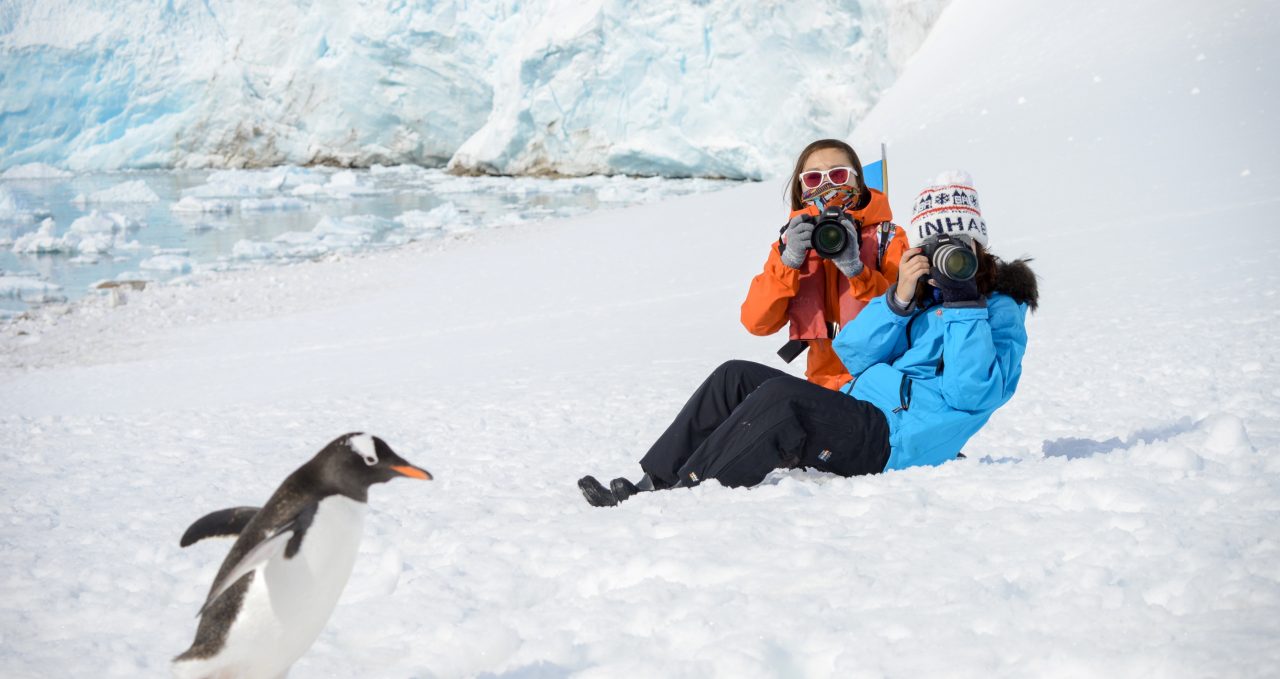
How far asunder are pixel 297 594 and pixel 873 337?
4.63ft

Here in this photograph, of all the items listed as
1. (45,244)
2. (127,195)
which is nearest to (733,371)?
(45,244)

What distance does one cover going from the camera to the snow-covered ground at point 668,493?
152 centimetres

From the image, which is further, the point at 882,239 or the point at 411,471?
the point at 882,239

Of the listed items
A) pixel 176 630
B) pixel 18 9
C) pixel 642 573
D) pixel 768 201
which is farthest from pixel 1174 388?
pixel 18 9

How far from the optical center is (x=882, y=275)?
8.32 ft

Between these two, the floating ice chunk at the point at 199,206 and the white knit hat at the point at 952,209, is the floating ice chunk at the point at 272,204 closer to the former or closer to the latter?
the floating ice chunk at the point at 199,206

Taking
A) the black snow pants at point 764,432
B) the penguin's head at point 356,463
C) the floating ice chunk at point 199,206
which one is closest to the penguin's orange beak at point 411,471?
the penguin's head at point 356,463

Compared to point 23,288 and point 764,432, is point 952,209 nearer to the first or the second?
point 764,432

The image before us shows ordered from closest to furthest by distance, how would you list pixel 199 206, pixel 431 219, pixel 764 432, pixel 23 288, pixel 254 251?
pixel 764 432 → pixel 23 288 → pixel 254 251 → pixel 431 219 → pixel 199 206

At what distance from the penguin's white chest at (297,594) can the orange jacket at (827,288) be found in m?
1.35

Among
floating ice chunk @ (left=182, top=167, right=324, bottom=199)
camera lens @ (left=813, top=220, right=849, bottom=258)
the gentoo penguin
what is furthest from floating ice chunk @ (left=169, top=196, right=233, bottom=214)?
the gentoo penguin

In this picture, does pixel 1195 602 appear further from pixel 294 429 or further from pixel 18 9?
pixel 18 9

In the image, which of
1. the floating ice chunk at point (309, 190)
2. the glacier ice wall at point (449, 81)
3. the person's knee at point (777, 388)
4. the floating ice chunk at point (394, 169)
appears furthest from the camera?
the floating ice chunk at point (394, 169)

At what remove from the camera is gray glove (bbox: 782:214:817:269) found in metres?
2.38
